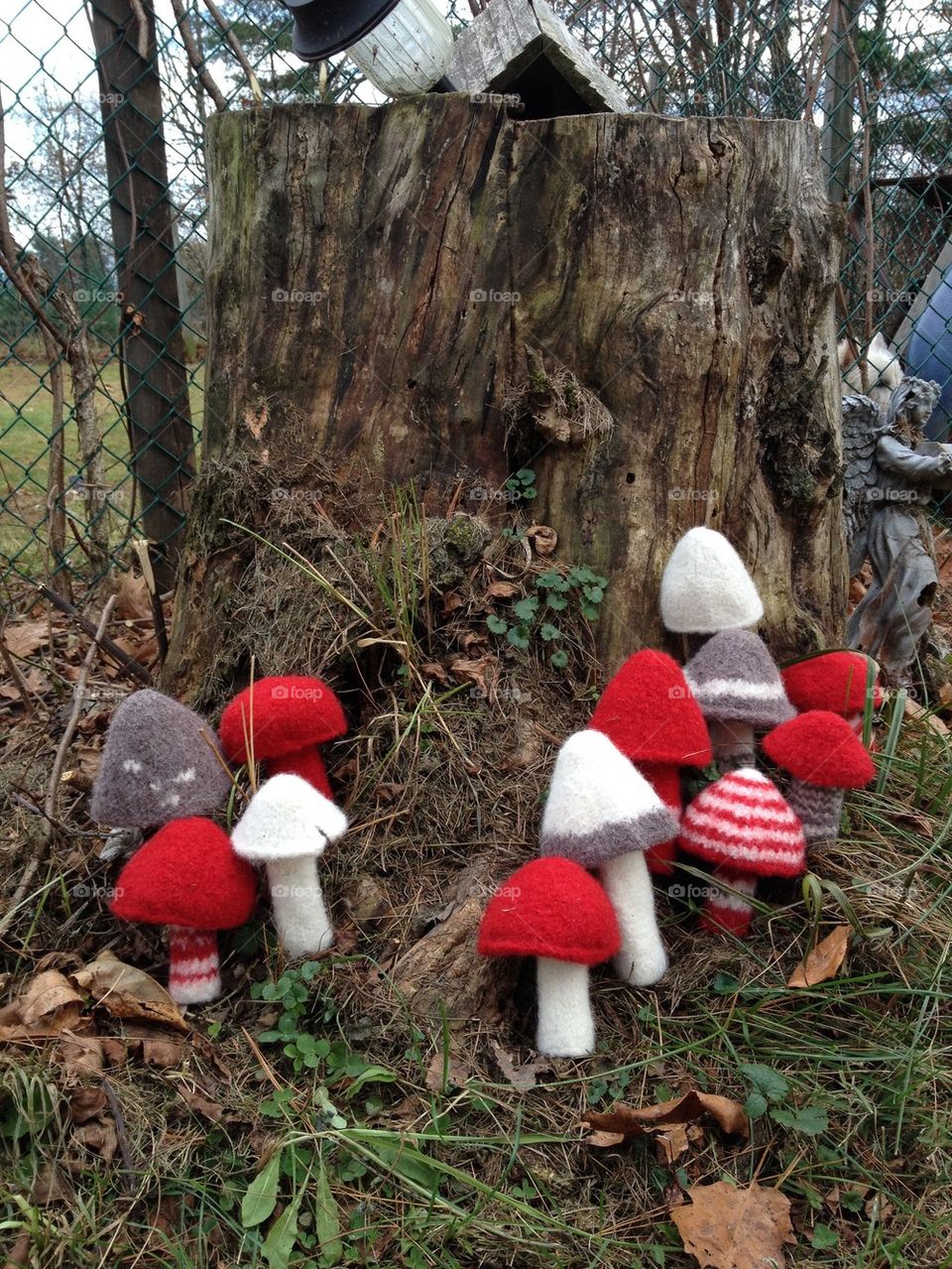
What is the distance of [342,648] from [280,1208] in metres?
1.33

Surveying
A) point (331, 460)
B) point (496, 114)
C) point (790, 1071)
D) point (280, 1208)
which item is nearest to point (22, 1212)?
point (280, 1208)

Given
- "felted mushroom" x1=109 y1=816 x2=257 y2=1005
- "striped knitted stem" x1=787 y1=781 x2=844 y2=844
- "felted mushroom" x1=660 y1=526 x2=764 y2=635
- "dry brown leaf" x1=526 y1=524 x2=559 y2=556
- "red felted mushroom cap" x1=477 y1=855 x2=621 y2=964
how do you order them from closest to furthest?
"red felted mushroom cap" x1=477 y1=855 x2=621 y2=964 → "felted mushroom" x1=109 y1=816 x2=257 y2=1005 → "striped knitted stem" x1=787 y1=781 x2=844 y2=844 → "felted mushroom" x1=660 y1=526 x2=764 y2=635 → "dry brown leaf" x1=526 y1=524 x2=559 y2=556

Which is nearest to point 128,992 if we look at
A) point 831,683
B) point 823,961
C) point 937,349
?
point 823,961

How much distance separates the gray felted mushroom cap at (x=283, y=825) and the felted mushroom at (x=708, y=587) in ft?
3.92

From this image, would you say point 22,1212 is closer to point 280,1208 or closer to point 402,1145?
point 280,1208

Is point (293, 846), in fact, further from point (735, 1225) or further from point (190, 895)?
point (735, 1225)

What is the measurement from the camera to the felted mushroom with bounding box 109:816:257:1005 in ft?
6.54

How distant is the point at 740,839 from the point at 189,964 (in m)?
1.30

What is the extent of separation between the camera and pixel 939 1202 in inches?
68.1

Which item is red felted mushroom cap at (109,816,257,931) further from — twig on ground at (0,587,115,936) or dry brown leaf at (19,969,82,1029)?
twig on ground at (0,587,115,936)

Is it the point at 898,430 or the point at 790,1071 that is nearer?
the point at 790,1071

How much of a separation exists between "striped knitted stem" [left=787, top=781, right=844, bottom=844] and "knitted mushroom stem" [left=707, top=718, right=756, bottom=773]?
180 mm

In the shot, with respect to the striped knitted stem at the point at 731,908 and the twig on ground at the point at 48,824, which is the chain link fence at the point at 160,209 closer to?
the twig on ground at the point at 48,824

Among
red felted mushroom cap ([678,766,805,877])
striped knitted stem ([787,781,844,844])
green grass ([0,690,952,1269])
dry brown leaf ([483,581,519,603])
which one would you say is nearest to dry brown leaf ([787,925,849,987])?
green grass ([0,690,952,1269])
